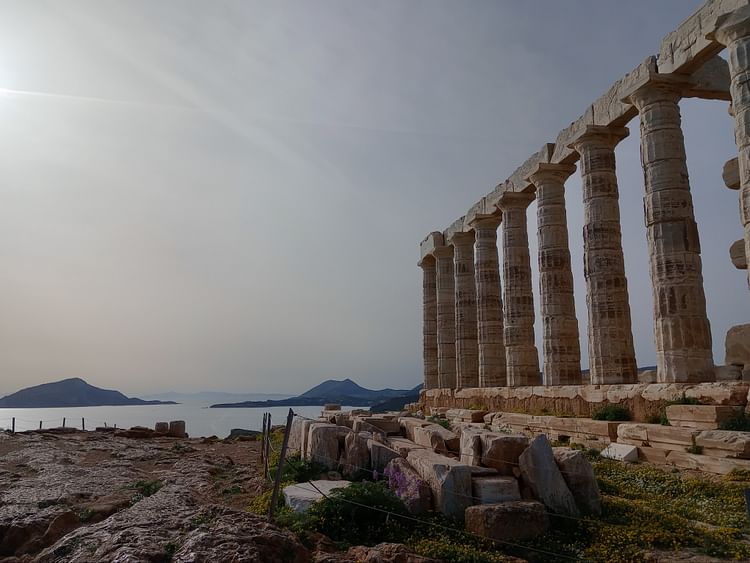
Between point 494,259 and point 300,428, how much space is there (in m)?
16.7

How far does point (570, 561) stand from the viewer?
23.2ft

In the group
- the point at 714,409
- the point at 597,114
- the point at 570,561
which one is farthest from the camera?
the point at 597,114

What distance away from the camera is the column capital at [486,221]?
93.4 ft

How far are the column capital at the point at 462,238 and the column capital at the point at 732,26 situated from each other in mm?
17191

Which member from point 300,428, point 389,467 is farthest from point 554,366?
point 389,467

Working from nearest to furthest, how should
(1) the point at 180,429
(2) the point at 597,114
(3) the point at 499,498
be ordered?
1. (3) the point at 499,498
2. (2) the point at 597,114
3. (1) the point at 180,429

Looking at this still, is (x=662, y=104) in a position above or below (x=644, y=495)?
above

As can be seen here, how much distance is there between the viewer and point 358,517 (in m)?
8.31

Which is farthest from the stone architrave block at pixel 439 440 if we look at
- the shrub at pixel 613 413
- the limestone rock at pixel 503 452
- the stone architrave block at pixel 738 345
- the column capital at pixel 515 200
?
the column capital at pixel 515 200

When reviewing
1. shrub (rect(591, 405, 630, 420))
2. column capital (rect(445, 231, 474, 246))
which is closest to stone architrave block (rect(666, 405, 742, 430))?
shrub (rect(591, 405, 630, 420))

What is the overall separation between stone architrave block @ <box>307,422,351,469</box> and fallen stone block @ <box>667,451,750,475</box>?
736 cm

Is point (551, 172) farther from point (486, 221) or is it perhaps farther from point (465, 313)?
point (465, 313)

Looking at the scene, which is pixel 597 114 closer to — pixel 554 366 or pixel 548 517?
pixel 554 366

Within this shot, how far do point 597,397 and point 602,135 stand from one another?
8633mm
